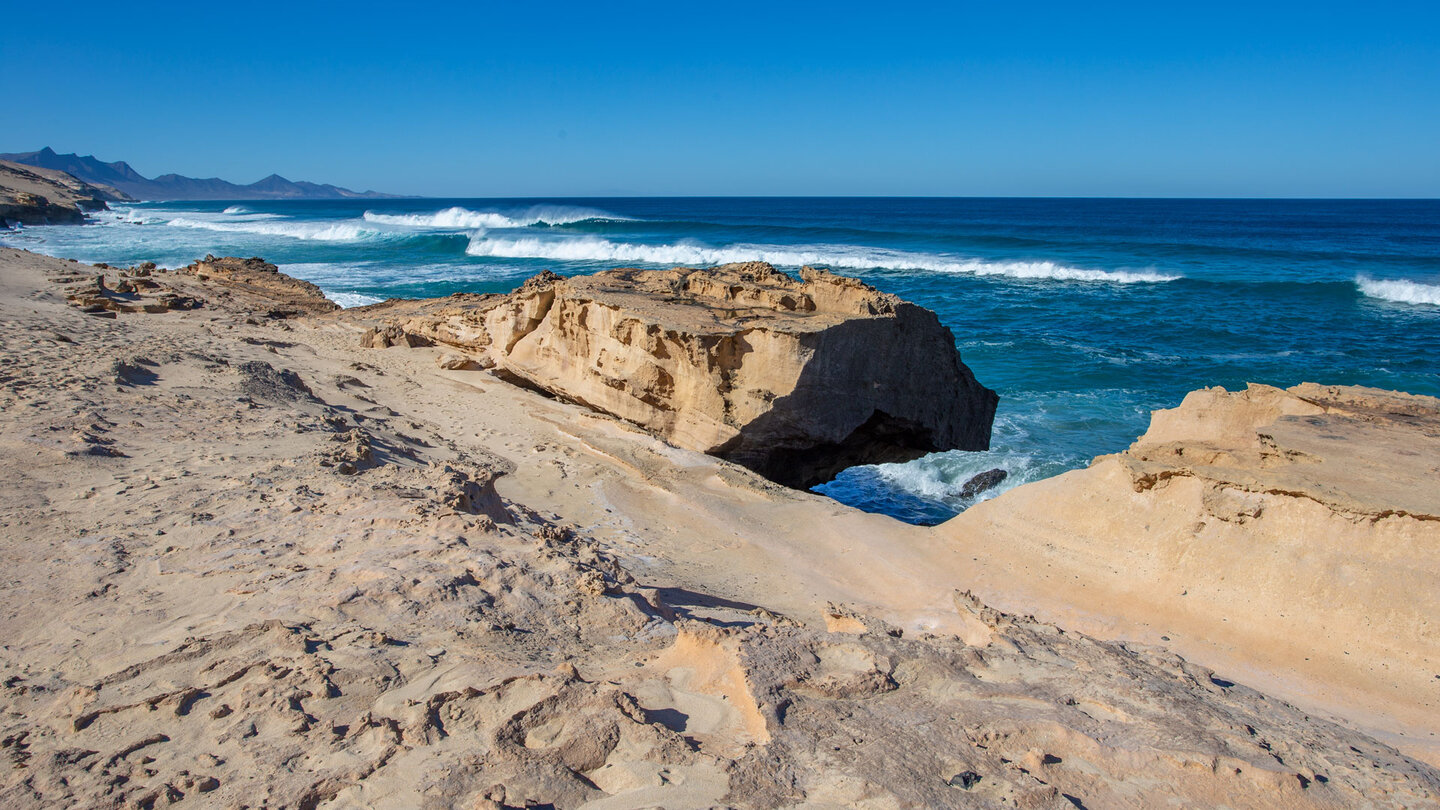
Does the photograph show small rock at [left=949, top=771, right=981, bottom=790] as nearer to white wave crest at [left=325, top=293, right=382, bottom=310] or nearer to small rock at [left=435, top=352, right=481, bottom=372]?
small rock at [left=435, top=352, right=481, bottom=372]

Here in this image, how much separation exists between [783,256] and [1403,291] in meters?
19.0

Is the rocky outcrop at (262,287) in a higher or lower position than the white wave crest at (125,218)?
lower

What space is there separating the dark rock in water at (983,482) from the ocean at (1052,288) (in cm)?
9

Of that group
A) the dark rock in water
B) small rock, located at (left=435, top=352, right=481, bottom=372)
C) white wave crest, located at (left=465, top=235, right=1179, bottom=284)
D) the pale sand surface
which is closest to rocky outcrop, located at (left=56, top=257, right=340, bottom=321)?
small rock, located at (left=435, top=352, right=481, bottom=372)

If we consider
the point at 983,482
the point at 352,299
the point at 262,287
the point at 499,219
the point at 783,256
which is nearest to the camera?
the point at 983,482

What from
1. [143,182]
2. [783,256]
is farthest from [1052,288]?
[143,182]

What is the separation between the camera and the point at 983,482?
855 cm

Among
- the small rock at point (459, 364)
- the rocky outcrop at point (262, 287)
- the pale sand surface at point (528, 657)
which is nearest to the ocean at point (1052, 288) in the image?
the rocky outcrop at point (262, 287)

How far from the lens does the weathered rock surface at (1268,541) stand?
373 centimetres

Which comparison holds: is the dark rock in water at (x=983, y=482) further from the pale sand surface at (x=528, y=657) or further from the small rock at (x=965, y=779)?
the small rock at (x=965, y=779)

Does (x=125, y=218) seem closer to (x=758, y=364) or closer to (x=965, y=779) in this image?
(x=758, y=364)

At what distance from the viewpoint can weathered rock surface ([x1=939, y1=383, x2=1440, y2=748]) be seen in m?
3.73

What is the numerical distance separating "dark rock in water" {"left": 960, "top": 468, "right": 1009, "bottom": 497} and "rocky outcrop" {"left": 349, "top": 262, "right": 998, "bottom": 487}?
0.48 meters

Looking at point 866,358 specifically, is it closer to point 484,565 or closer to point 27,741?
point 484,565
